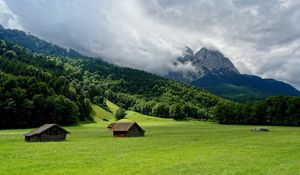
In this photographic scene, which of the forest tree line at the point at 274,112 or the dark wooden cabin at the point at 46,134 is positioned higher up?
the forest tree line at the point at 274,112

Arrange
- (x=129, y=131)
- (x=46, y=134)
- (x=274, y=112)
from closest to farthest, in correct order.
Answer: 1. (x=46, y=134)
2. (x=129, y=131)
3. (x=274, y=112)

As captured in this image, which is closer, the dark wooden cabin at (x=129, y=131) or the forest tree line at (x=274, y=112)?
the dark wooden cabin at (x=129, y=131)

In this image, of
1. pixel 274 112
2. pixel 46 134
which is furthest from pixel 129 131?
pixel 274 112

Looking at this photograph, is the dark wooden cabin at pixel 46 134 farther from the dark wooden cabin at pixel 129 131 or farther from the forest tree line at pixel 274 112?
the forest tree line at pixel 274 112

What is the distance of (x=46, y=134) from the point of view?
8781 centimetres

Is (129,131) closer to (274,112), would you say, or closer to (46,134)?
(46,134)

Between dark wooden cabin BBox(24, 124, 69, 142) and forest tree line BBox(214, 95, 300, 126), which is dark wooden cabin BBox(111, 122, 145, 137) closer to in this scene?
dark wooden cabin BBox(24, 124, 69, 142)

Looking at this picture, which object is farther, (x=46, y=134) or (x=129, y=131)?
(x=129, y=131)

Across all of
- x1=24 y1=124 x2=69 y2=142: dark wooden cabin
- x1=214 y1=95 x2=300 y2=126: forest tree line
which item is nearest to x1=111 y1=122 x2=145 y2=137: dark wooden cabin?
x1=24 y1=124 x2=69 y2=142: dark wooden cabin

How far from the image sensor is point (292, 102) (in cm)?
17512

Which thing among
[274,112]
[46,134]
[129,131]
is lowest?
[46,134]

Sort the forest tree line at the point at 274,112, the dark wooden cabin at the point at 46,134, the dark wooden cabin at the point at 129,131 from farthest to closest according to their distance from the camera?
the forest tree line at the point at 274,112 → the dark wooden cabin at the point at 129,131 → the dark wooden cabin at the point at 46,134

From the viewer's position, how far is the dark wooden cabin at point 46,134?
3307 inches

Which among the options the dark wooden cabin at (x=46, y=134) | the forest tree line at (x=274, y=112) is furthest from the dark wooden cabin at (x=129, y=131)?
the forest tree line at (x=274, y=112)
